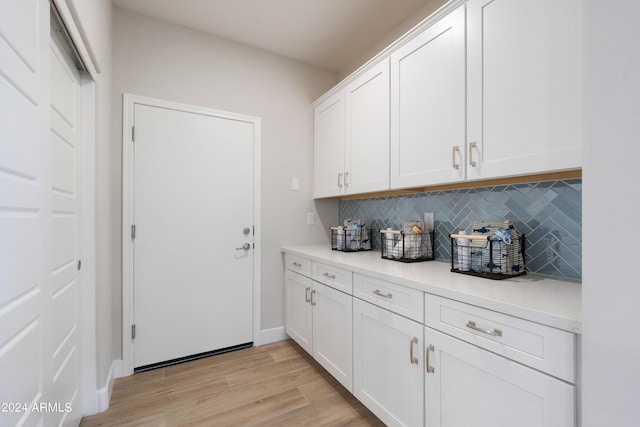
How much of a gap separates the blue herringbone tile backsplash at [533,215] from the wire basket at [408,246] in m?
0.08

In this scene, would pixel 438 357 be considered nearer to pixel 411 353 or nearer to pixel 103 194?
pixel 411 353

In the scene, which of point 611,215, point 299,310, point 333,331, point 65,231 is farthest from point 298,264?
point 611,215

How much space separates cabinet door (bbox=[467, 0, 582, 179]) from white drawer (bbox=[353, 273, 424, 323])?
2.23 ft

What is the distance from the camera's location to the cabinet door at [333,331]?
1.83m

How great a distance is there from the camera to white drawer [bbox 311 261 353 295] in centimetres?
184

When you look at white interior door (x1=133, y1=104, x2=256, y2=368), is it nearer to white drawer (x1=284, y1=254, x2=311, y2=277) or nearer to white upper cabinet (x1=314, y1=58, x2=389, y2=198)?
white drawer (x1=284, y1=254, x2=311, y2=277)

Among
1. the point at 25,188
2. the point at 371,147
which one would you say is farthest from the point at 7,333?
the point at 371,147

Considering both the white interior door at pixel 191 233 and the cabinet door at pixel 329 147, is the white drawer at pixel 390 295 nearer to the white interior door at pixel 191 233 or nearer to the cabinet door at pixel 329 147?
→ the cabinet door at pixel 329 147

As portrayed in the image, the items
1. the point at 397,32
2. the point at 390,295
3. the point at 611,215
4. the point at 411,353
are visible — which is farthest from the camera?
the point at 397,32

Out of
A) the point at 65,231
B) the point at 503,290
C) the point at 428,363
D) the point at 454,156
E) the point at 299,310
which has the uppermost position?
the point at 454,156

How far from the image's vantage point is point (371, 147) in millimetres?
2131

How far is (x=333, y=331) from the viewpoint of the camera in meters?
1.99

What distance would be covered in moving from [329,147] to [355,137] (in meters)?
0.42

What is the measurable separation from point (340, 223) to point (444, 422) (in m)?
2.07
